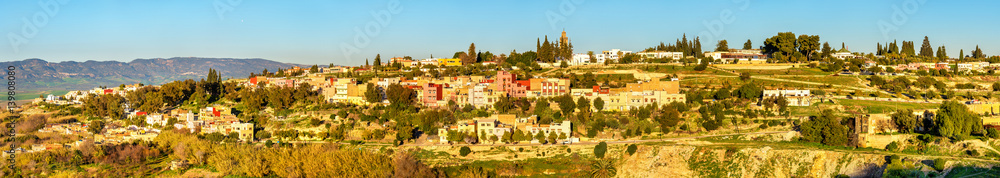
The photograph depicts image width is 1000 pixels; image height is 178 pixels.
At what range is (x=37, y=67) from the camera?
117188mm

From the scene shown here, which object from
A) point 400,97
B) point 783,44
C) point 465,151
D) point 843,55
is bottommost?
point 465,151

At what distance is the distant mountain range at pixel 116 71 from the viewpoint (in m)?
110

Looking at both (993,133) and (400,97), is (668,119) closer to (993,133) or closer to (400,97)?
(993,133)

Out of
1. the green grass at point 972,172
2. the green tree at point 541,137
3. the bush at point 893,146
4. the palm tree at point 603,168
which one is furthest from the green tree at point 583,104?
the green grass at point 972,172

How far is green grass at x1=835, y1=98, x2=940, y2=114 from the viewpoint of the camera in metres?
44.0

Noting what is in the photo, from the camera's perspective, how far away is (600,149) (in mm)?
38406

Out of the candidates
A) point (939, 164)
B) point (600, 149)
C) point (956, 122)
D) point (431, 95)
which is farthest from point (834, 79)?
point (431, 95)

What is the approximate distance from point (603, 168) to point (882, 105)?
20.2 metres

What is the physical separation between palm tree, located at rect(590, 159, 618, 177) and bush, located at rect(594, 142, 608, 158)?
1.24 ft

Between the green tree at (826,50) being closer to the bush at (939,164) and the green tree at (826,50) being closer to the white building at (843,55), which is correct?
the white building at (843,55)

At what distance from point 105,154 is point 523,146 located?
22.3m

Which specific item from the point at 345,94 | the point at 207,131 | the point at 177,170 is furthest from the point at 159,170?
the point at 345,94

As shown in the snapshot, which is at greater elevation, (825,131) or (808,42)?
(808,42)

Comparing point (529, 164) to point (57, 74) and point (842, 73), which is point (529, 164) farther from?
point (57, 74)
